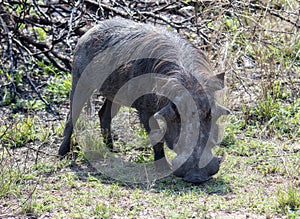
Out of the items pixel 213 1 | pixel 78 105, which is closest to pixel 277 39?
pixel 213 1

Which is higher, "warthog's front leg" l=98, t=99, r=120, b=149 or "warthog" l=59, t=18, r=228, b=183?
"warthog" l=59, t=18, r=228, b=183

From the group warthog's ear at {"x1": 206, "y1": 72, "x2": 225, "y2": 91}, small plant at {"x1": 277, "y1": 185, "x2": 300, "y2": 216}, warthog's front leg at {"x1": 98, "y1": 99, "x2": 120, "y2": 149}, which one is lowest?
warthog's front leg at {"x1": 98, "y1": 99, "x2": 120, "y2": 149}

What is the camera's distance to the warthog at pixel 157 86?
4.27 metres

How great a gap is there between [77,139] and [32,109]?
1.28 m

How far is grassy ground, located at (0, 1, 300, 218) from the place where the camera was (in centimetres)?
404

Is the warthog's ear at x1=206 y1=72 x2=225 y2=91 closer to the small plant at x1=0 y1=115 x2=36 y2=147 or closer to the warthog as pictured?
the warthog

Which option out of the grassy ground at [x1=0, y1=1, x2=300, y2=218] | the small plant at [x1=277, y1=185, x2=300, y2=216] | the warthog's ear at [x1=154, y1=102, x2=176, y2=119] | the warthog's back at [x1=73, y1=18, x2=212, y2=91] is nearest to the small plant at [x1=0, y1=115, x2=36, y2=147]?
the grassy ground at [x1=0, y1=1, x2=300, y2=218]

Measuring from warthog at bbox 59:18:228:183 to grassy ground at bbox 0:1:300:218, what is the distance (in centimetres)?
29

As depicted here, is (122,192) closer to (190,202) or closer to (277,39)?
(190,202)

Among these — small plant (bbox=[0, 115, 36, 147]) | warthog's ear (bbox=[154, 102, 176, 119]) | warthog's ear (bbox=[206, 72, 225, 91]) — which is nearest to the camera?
warthog's ear (bbox=[154, 102, 176, 119])

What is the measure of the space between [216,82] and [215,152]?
2.99 ft

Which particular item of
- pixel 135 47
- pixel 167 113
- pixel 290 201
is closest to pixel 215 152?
pixel 167 113

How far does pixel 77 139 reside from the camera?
5379 mm

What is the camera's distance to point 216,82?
14.4 feet
